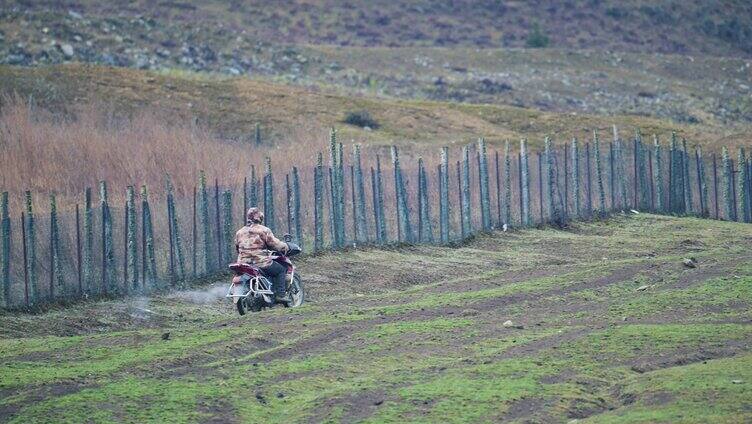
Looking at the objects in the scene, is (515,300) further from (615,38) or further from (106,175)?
(615,38)

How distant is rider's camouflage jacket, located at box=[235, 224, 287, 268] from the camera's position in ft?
69.4

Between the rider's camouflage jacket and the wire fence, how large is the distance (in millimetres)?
2862

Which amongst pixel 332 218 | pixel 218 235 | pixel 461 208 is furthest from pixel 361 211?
pixel 218 235

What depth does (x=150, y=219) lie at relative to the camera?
23.7 metres

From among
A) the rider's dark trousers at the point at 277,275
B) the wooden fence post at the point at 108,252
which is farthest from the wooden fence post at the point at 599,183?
the wooden fence post at the point at 108,252

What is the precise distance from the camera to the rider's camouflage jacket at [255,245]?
21.1 m

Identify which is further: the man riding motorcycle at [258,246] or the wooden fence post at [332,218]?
the wooden fence post at [332,218]

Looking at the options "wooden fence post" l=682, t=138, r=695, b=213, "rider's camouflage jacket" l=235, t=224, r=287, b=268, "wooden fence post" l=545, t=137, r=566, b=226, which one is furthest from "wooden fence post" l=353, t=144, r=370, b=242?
"wooden fence post" l=682, t=138, r=695, b=213

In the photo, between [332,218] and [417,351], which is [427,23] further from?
[417,351]

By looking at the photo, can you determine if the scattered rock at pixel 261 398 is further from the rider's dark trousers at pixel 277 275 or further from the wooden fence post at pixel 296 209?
the wooden fence post at pixel 296 209

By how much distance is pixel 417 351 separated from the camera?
17.4 metres

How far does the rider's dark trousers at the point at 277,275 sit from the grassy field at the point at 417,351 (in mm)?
526

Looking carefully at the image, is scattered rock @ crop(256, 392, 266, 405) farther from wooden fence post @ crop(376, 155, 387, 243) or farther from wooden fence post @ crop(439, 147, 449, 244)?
wooden fence post @ crop(439, 147, 449, 244)

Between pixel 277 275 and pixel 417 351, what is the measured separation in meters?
4.50
